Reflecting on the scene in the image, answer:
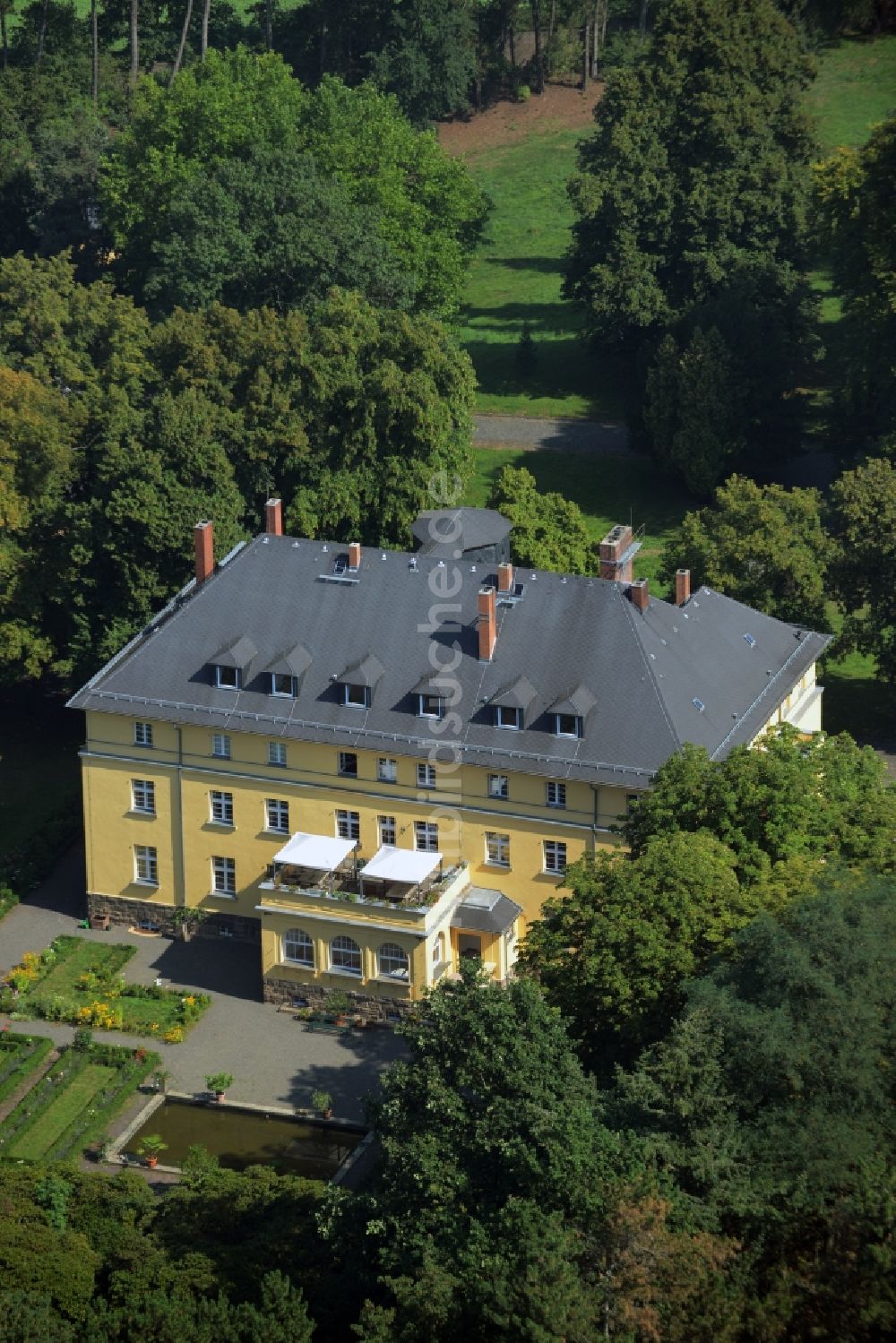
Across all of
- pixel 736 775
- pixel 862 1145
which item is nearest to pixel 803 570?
pixel 736 775

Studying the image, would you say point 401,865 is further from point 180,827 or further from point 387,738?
point 180,827

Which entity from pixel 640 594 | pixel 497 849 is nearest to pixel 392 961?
pixel 497 849

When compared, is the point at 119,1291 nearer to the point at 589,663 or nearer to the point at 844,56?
the point at 589,663

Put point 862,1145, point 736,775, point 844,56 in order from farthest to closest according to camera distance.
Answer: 1. point 844,56
2. point 736,775
3. point 862,1145

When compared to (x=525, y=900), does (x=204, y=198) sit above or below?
above

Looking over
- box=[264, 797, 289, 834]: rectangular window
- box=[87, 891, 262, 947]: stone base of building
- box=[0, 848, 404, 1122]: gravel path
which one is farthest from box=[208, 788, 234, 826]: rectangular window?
box=[0, 848, 404, 1122]: gravel path

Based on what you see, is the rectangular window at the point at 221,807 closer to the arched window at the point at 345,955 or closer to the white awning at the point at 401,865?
the white awning at the point at 401,865
